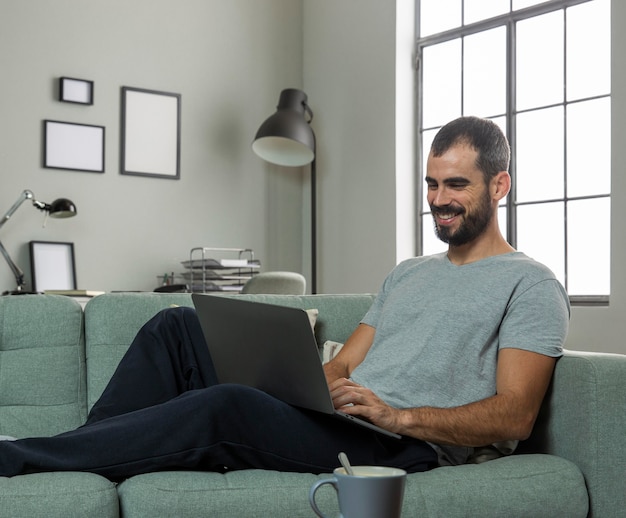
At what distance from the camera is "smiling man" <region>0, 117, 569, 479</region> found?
161 centimetres

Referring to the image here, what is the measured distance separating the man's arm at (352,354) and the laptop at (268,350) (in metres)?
0.33

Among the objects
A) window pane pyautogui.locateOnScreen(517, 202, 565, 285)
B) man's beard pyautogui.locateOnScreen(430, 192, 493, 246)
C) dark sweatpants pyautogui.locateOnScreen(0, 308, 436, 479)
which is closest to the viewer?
dark sweatpants pyautogui.locateOnScreen(0, 308, 436, 479)

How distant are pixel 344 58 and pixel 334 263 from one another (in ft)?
4.20

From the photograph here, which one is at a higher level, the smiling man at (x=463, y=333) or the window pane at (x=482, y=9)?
the window pane at (x=482, y=9)

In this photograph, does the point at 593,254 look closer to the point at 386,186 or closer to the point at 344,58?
the point at 386,186

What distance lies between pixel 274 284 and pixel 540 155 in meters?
1.53

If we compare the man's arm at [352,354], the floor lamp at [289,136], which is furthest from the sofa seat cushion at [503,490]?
the floor lamp at [289,136]

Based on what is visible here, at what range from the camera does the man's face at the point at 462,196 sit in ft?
6.54

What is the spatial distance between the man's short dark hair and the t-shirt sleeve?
0.33 metres

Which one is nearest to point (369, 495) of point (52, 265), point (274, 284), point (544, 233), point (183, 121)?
point (274, 284)

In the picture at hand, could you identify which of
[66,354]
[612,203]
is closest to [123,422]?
[66,354]

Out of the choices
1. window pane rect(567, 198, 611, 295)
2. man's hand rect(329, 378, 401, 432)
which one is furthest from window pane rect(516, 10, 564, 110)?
man's hand rect(329, 378, 401, 432)

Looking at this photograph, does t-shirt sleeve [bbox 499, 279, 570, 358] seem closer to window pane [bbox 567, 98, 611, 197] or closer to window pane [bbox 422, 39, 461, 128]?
window pane [bbox 567, 98, 611, 197]

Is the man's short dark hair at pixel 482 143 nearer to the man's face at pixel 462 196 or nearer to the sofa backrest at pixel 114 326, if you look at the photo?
the man's face at pixel 462 196
